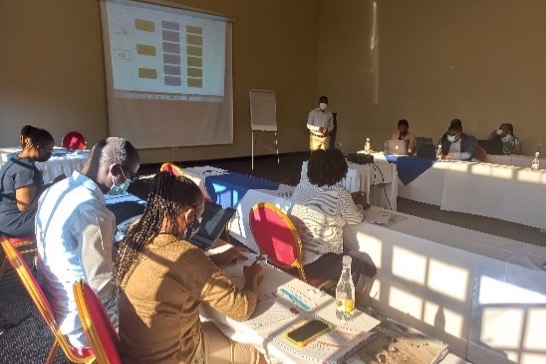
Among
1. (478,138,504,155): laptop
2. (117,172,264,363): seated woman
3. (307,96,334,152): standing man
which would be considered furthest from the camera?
(307,96,334,152): standing man

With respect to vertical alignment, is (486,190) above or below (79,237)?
below

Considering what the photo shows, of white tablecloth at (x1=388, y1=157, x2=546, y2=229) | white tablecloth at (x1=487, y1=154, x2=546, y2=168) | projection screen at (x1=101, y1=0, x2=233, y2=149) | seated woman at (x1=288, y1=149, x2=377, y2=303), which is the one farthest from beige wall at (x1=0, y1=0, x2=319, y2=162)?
seated woman at (x1=288, y1=149, x2=377, y2=303)

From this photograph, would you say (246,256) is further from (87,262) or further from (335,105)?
(335,105)

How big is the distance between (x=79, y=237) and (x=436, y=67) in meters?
7.03

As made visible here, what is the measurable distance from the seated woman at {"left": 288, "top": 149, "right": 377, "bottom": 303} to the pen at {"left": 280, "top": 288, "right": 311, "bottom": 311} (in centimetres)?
66

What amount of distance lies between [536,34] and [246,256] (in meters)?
6.34

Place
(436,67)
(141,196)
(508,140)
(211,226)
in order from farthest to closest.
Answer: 1. (436,67)
2. (508,140)
3. (141,196)
4. (211,226)

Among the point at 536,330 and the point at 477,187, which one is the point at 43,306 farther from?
the point at 477,187

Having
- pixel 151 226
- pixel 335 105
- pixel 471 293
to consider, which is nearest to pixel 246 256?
pixel 151 226

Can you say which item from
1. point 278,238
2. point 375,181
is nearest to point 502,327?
point 278,238

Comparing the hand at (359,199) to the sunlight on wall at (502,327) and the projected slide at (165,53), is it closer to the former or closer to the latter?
the sunlight on wall at (502,327)

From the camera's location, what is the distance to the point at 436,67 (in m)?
6.89

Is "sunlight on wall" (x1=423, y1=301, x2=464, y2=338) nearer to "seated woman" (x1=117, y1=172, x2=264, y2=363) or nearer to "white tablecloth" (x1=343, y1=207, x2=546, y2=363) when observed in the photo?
"white tablecloth" (x1=343, y1=207, x2=546, y2=363)

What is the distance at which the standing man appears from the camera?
7094 millimetres
